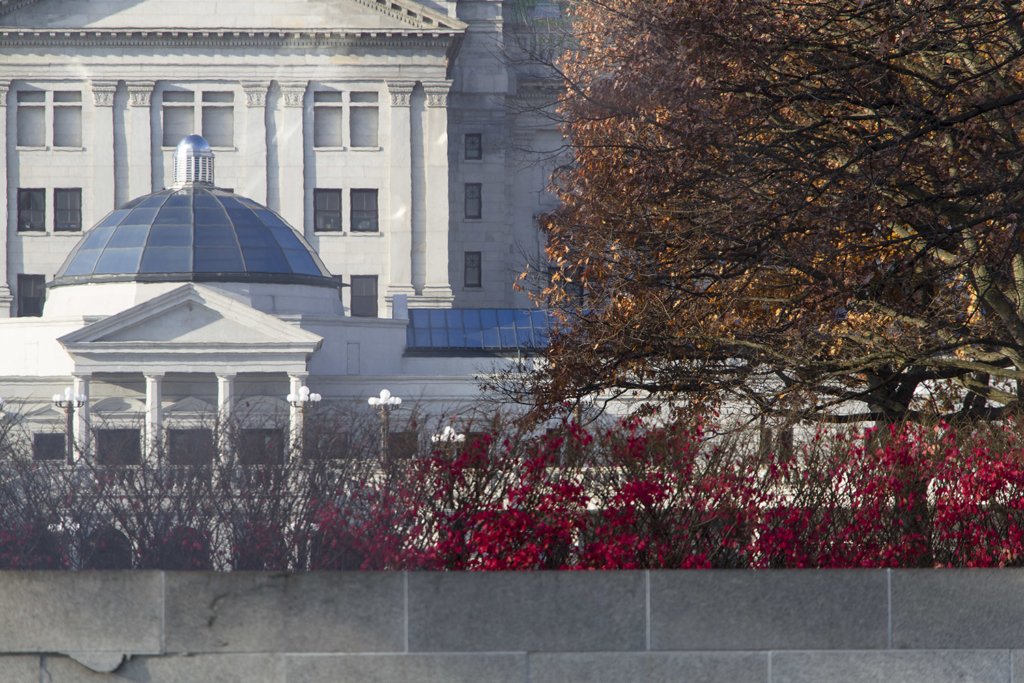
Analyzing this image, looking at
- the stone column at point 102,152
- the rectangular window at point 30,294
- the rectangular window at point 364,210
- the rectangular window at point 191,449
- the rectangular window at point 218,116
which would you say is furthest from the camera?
the rectangular window at point 364,210

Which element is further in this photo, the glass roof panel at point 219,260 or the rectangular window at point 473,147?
the rectangular window at point 473,147

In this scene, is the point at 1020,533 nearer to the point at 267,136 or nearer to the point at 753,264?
the point at 753,264

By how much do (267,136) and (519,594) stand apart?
191 ft

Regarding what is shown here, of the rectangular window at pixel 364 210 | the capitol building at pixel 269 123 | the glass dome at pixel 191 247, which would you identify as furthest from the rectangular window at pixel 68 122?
the glass dome at pixel 191 247

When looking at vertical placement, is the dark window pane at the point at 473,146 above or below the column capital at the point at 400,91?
below

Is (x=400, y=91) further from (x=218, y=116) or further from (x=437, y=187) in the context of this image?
(x=218, y=116)

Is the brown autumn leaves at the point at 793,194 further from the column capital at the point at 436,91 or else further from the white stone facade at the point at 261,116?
the column capital at the point at 436,91

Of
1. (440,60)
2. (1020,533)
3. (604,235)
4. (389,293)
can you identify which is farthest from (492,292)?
(1020,533)

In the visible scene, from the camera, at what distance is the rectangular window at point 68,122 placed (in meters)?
63.4

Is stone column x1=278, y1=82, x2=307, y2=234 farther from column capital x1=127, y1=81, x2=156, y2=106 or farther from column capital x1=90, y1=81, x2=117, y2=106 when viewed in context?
column capital x1=90, y1=81, x2=117, y2=106

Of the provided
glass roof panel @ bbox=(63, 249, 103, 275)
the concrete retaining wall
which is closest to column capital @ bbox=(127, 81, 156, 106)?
glass roof panel @ bbox=(63, 249, 103, 275)

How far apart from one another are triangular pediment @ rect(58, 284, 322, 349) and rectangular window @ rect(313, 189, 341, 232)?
799 inches

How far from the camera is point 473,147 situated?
2660 inches

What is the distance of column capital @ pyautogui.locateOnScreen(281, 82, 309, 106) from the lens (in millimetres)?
63000
